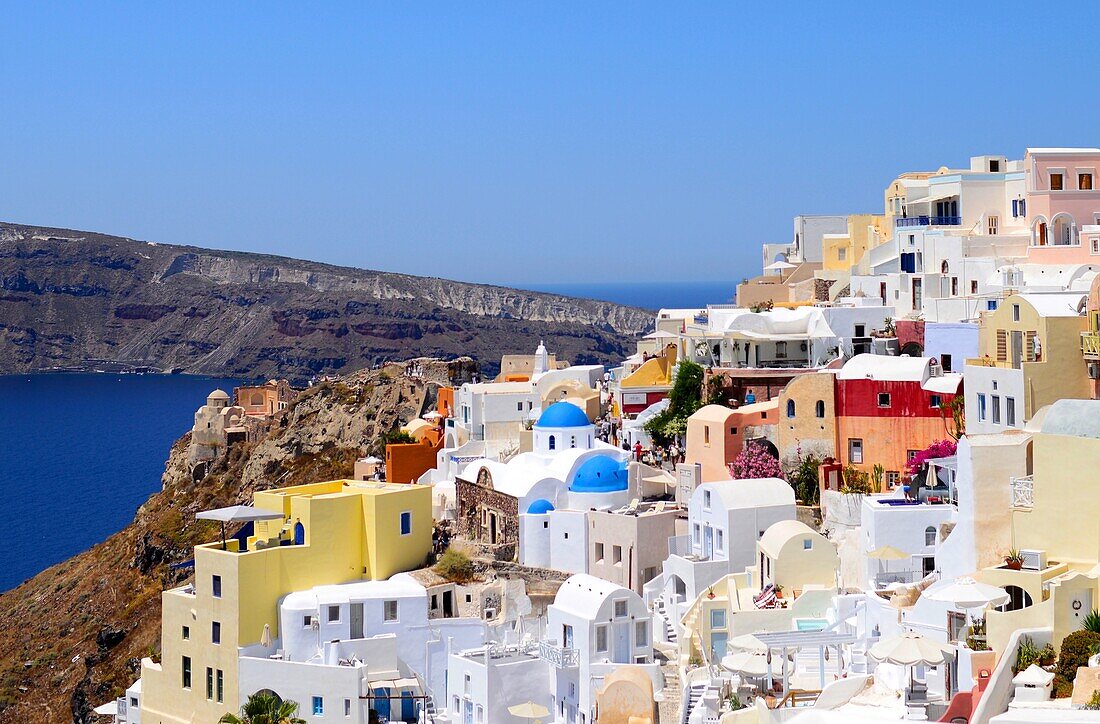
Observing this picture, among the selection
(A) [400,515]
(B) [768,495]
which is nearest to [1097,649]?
(B) [768,495]

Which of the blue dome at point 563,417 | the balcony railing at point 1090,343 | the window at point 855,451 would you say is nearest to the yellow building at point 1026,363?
the balcony railing at point 1090,343

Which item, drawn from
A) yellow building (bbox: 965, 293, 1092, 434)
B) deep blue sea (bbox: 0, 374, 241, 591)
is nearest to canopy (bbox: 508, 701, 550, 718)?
yellow building (bbox: 965, 293, 1092, 434)

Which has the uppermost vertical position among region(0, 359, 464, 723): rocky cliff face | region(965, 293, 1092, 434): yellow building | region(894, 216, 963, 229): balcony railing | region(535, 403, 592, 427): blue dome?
region(894, 216, 963, 229): balcony railing

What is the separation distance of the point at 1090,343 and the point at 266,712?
2189 cm

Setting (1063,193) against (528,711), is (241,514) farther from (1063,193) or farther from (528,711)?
(1063,193)

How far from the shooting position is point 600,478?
47.2m

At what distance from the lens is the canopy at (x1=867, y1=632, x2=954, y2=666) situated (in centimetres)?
2820

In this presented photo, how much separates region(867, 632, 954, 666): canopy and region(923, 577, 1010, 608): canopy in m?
1.05

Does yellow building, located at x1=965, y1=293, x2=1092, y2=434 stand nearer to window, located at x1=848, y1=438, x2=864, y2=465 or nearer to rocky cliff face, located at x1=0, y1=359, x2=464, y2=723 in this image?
window, located at x1=848, y1=438, x2=864, y2=465

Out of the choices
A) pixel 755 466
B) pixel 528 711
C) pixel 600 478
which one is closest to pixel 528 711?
pixel 528 711

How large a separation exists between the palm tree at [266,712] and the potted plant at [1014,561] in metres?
17.7

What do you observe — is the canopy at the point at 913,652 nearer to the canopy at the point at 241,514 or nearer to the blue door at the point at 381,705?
the blue door at the point at 381,705

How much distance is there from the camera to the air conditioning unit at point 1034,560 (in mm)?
30234

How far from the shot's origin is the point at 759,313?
5219cm
